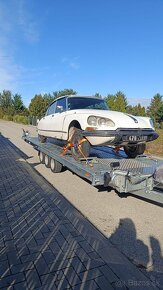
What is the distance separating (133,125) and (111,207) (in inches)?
71.3

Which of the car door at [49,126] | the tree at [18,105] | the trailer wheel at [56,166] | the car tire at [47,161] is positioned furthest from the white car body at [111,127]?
the tree at [18,105]

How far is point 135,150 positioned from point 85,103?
1.92m

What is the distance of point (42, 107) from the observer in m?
48.2

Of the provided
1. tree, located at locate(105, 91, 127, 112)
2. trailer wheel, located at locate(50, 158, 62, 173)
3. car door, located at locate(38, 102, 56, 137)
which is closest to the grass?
car door, located at locate(38, 102, 56, 137)

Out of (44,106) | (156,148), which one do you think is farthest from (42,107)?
(156,148)

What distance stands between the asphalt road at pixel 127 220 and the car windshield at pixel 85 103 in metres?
2.06

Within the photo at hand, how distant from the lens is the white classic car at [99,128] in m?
5.10

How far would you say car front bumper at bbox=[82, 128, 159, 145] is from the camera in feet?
16.5

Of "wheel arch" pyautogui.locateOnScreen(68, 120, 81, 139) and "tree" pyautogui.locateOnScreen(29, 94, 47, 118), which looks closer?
"wheel arch" pyautogui.locateOnScreen(68, 120, 81, 139)

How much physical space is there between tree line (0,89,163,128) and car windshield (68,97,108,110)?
36.0 metres

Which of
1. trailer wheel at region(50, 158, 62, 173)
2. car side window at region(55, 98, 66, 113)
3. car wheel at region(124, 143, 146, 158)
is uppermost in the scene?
car side window at region(55, 98, 66, 113)

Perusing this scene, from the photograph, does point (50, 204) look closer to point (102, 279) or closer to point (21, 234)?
A: point (21, 234)

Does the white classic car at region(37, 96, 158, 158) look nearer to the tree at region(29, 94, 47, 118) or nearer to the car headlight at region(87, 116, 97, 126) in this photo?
the car headlight at region(87, 116, 97, 126)

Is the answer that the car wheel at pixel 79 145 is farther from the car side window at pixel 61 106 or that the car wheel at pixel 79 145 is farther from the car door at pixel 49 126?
the car door at pixel 49 126
